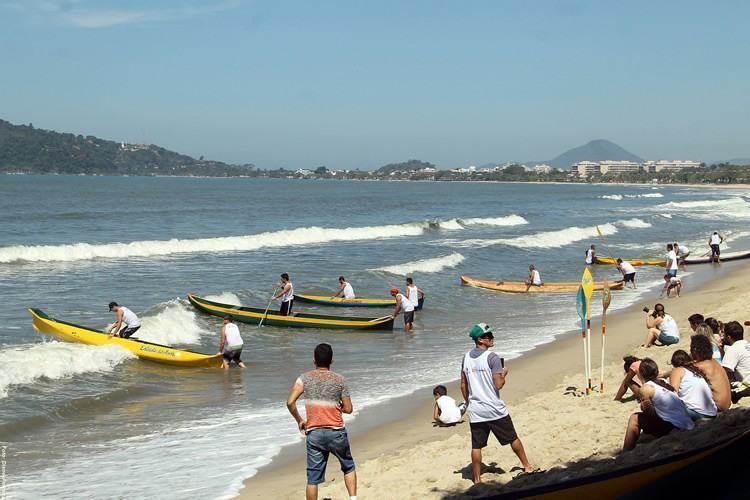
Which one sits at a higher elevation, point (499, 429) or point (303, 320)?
point (499, 429)

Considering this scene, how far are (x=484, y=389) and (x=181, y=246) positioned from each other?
128 feet

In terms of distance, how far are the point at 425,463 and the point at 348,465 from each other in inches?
89.1

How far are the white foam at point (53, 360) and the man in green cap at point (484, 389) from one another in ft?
31.8

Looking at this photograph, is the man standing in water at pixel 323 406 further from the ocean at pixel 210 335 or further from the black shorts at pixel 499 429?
the ocean at pixel 210 335

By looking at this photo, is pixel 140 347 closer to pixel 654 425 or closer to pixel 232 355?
pixel 232 355

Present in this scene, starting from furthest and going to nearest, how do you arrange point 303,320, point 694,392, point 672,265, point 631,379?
point 672,265 < point 303,320 < point 631,379 < point 694,392

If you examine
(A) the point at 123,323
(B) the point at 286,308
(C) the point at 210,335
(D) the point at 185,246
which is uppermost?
(A) the point at 123,323

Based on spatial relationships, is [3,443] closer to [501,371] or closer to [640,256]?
[501,371]

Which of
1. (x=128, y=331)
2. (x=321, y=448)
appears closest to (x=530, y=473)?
(x=321, y=448)

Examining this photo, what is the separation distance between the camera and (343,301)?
2605 cm

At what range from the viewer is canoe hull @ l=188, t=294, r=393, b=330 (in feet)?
70.0

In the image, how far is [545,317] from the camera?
23203mm

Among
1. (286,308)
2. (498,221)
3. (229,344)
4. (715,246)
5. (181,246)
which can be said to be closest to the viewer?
(229,344)

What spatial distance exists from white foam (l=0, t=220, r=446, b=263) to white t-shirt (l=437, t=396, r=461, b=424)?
31.9m
